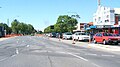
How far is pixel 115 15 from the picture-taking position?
9519 centimetres

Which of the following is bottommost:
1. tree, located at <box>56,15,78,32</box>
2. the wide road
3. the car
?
the wide road

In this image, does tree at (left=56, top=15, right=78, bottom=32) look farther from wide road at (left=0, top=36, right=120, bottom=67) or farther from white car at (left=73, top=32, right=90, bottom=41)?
wide road at (left=0, top=36, right=120, bottom=67)

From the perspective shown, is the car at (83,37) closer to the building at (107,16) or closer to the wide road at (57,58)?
the wide road at (57,58)

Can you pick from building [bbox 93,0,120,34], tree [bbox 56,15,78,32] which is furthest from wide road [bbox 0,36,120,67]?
tree [bbox 56,15,78,32]

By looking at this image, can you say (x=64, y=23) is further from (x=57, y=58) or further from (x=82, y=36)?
(x=57, y=58)

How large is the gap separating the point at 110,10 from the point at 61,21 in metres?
35.7

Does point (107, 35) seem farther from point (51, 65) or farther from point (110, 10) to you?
point (110, 10)

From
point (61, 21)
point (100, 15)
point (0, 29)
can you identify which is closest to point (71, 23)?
point (61, 21)

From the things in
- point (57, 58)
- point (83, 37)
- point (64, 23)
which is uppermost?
point (64, 23)

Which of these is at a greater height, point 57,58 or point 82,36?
point 82,36

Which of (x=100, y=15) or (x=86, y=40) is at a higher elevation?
(x=100, y=15)

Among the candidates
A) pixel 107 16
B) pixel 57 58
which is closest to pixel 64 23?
pixel 107 16

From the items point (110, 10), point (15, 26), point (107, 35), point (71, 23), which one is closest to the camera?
point (107, 35)

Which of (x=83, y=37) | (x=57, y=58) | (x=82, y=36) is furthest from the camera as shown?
(x=82, y=36)
